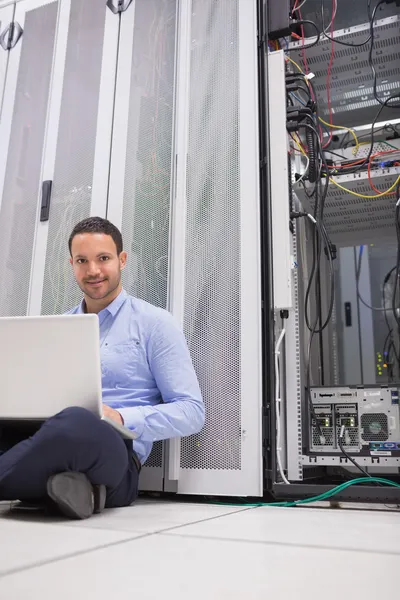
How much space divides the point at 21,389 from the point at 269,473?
1.02 metres

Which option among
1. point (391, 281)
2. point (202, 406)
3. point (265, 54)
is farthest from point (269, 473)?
point (391, 281)

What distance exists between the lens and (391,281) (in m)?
4.61

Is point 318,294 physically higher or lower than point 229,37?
lower

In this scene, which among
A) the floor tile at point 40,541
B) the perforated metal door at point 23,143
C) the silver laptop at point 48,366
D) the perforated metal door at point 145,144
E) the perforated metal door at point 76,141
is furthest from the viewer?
the perforated metal door at point 23,143

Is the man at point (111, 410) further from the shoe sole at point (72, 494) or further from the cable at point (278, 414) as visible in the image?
the cable at point (278, 414)

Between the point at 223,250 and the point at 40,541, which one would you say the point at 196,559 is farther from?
the point at 223,250

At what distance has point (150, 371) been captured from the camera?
1.99m

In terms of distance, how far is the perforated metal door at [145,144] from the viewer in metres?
2.42

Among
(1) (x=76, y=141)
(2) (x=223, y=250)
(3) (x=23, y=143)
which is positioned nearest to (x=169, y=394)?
(2) (x=223, y=250)

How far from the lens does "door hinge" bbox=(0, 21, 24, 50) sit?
312 centimetres

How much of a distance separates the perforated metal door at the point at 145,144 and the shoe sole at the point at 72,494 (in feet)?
3.50

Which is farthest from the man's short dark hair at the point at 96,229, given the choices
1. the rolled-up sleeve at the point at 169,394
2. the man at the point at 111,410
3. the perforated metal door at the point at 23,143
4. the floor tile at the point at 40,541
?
the floor tile at the point at 40,541

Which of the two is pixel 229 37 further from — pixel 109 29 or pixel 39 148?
pixel 39 148

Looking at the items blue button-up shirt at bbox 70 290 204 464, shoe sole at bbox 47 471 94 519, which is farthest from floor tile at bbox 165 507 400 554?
blue button-up shirt at bbox 70 290 204 464
